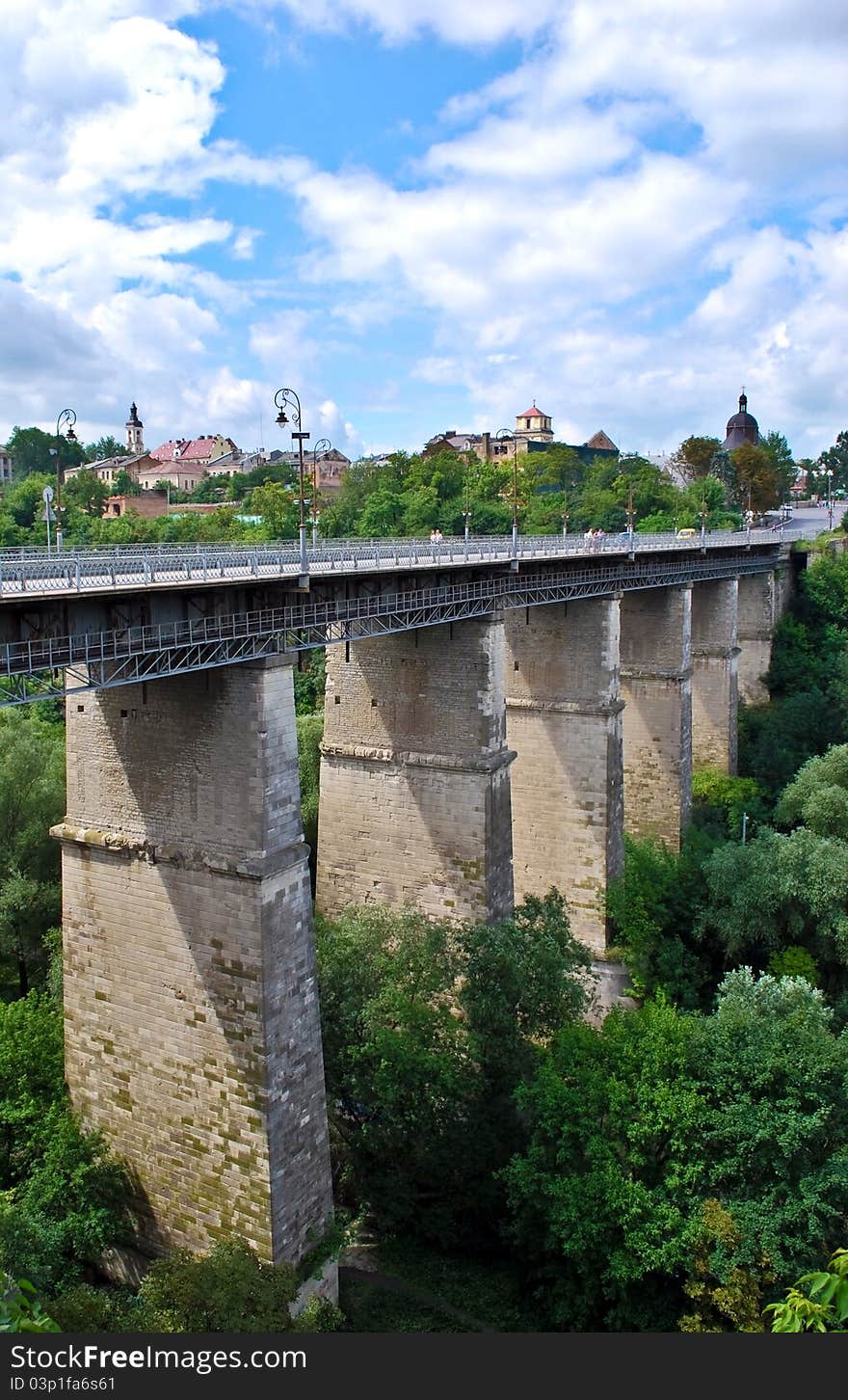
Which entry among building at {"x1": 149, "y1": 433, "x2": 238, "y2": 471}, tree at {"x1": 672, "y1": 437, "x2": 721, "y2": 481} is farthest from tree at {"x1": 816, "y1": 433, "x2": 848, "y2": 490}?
building at {"x1": 149, "y1": 433, "x2": 238, "y2": 471}

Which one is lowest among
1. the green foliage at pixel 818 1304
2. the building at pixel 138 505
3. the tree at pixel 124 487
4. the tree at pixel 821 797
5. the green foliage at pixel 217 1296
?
the green foliage at pixel 217 1296

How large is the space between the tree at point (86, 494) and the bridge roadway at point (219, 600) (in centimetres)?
4966

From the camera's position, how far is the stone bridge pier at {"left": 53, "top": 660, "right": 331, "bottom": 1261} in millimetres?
17078

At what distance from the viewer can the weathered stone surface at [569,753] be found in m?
30.6

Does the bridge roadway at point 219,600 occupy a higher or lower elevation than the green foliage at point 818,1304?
higher

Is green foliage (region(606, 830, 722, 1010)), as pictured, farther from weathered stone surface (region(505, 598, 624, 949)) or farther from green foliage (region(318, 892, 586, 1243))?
green foliage (region(318, 892, 586, 1243))

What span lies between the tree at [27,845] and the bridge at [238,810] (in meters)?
7.17

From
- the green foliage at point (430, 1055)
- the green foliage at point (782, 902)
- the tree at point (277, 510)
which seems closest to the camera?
the green foliage at point (430, 1055)

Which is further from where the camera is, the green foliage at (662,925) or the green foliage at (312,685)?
the green foliage at (312,685)

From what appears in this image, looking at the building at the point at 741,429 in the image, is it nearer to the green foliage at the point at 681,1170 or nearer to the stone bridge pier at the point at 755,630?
the stone bridge pier at the point at 755,630

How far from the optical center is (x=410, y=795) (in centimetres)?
2506

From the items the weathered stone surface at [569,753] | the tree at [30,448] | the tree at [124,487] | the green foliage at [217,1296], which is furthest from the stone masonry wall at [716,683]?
the tree at [30,448]

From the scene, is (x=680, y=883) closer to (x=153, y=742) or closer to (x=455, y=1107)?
(x=455, y=1107)

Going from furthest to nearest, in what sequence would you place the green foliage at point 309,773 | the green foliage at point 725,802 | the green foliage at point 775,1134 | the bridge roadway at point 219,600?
the green foliage at point 725,802 → the green foliage at point 309,773 → the green foliage at point 775,1134 → the bridge roadway at point 219,600
